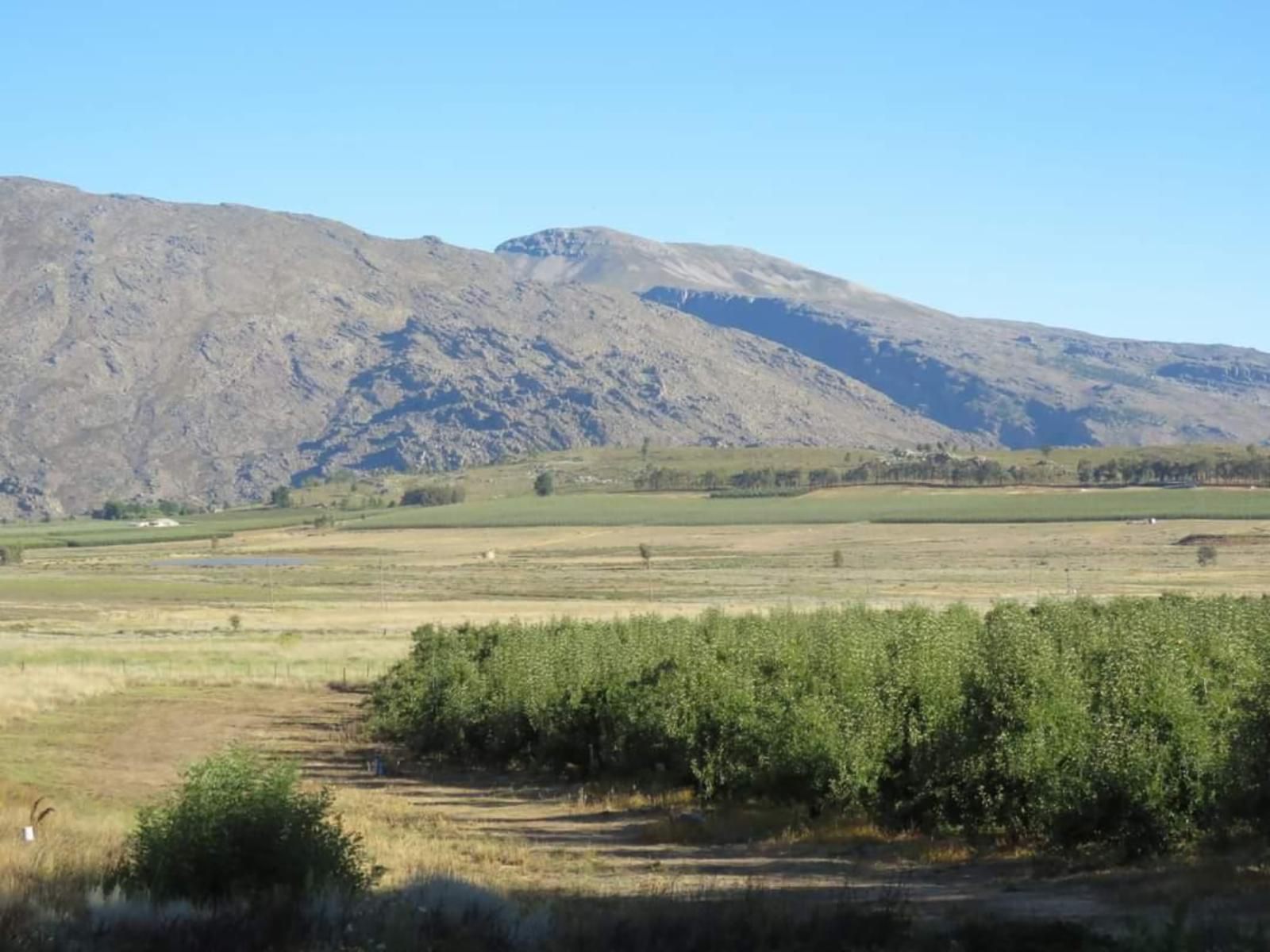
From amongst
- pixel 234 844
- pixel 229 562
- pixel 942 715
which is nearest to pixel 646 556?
pixel 229 562

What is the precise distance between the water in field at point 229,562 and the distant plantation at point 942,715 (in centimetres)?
13480

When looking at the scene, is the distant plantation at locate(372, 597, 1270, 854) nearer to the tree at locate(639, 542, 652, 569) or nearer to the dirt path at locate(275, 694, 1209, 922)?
the dirt path at locate(275, 694, 1209, 922)

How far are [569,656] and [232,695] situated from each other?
23761 millimetres

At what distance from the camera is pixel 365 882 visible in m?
19.0

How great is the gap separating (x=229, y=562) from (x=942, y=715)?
162890 mm

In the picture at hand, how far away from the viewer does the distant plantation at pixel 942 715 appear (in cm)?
2348

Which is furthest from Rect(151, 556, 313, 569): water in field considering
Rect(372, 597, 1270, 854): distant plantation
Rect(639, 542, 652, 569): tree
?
Rect(372, 597, 1270, 854): distant plantation

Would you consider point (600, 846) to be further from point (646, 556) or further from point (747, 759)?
point (646, 556)

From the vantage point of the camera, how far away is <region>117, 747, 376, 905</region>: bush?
18.5m

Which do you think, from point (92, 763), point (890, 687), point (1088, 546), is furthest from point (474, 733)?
point (1088, 546)

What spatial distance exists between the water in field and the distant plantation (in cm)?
13480

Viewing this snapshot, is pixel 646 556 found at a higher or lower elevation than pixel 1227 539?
lower

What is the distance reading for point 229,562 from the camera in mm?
182750

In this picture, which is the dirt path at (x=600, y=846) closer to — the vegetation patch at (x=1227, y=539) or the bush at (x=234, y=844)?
the bush at (x=234, y=844)
